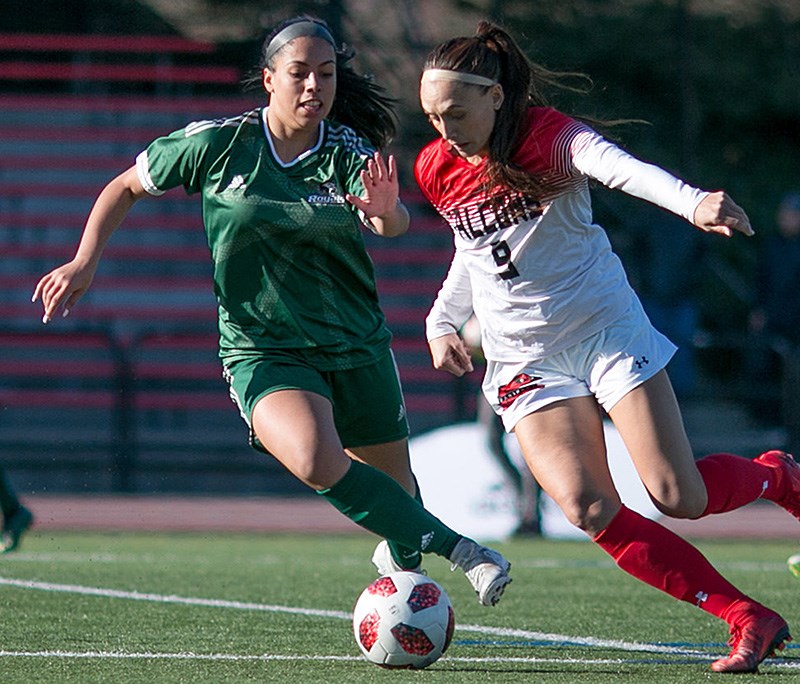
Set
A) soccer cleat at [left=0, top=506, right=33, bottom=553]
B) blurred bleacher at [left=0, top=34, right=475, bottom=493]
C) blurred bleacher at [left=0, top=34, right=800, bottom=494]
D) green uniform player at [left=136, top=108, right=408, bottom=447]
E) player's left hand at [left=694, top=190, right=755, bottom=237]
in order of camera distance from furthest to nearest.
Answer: blurred bleacher at [left=0, top=34, right=475, bottom=493] → blurred bleacher at [left=0, top=34, right=800, bottom=494] → soccer cleat at [left=0, top=506, right=33, bottom=553] → green uniform player at [left=136, top=108, right=408, bottom=447] → player's left hand at [left=694, top=190, right=755, bottom=237]

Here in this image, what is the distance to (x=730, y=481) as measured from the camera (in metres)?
4.97

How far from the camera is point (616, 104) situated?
16656 millimetres

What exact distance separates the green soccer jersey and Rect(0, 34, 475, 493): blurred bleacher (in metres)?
9.21

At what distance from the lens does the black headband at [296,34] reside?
503 centimetres

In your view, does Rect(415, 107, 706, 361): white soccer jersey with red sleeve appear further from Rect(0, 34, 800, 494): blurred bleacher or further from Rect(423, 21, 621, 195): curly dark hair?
Rect(0, 34, 800, 494): blurred bleacher

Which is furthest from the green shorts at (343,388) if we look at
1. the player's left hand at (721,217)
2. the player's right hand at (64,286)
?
the player's left hand at (721,217)

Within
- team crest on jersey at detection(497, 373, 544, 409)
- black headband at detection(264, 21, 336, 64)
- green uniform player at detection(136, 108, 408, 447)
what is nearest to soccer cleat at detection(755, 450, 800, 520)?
team crest on jersey at detection(497, 373, 544, 409)

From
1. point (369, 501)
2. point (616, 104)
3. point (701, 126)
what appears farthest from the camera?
point (701, 126)

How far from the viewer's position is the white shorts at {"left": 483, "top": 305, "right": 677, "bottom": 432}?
4.81 meters

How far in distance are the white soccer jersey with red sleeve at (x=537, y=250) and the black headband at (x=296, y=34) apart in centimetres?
53

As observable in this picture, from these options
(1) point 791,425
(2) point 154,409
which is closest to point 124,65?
(2) point 154,409

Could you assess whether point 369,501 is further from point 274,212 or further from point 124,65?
point 124,65

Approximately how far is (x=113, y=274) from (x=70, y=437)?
7.73ft

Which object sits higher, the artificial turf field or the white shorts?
the white shorts
